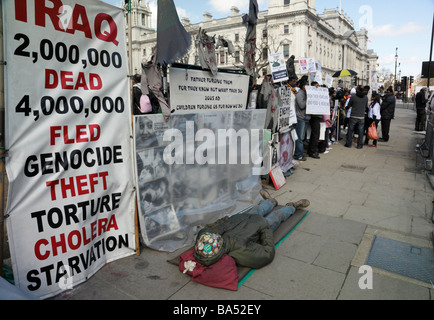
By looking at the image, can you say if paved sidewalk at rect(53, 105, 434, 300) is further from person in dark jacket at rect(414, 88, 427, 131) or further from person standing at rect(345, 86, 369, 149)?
person in dark jacket at rect(414, 88, 427, 131)

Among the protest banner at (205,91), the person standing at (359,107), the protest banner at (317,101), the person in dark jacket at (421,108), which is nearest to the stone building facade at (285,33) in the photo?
the person in dark jacket at (421,108)

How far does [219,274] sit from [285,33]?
65.9 m

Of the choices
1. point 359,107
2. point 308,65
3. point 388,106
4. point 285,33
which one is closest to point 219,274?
point 308,65

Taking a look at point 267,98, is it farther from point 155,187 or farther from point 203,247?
point 203,247

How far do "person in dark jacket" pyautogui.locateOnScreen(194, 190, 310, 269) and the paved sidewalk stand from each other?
18cm

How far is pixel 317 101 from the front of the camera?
852cm

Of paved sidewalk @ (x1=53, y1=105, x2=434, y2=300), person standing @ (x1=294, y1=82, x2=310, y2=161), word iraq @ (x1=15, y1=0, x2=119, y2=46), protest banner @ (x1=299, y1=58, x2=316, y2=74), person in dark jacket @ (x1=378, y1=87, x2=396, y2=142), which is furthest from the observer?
person in dark jacket @ (x1=378, y1=87, x2=396, y2=142)

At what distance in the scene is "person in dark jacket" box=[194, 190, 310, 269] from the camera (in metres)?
3.07

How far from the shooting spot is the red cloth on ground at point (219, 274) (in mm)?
2979

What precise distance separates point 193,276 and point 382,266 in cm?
210

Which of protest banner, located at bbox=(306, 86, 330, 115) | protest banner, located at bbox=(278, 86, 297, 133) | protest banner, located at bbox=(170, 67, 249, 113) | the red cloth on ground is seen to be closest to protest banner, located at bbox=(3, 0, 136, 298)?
protest banner, located at bbox=(170, 67, 249, 113)

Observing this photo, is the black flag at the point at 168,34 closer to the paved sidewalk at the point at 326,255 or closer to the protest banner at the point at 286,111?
the paved sidewalk at the point at 326,255

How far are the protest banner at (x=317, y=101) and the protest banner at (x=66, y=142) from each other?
5991 mm
